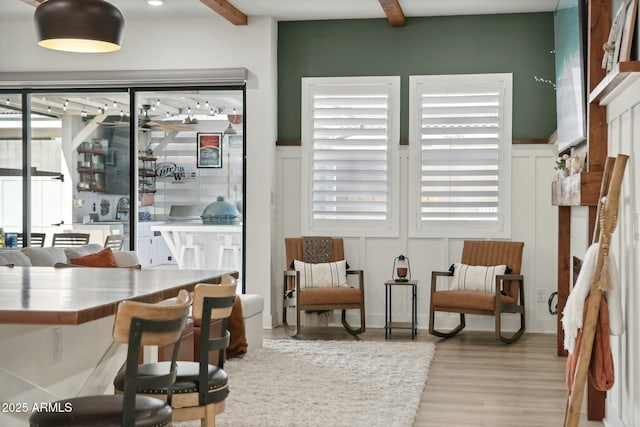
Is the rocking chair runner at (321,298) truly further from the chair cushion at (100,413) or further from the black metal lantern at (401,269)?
the chair cushion at (100,413)

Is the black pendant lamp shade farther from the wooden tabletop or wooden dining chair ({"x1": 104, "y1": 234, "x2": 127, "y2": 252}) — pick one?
wooden dining chair ({"x1": 104, "y1": 234, "x2": 127, "y2": 252})

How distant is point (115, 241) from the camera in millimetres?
8758

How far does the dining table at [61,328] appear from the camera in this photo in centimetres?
265

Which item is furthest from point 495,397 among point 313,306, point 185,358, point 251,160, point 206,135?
point 206,135

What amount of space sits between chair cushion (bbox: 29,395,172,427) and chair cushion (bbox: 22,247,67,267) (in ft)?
13.7

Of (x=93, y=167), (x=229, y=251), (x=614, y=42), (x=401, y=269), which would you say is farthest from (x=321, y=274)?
(x=614, y=42)

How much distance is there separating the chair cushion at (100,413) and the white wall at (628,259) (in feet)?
7.03

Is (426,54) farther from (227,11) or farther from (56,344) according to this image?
(56,344)

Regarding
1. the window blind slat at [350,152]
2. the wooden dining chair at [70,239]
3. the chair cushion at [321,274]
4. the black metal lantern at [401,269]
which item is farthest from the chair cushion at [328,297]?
the wooden dining chair at [70,239]

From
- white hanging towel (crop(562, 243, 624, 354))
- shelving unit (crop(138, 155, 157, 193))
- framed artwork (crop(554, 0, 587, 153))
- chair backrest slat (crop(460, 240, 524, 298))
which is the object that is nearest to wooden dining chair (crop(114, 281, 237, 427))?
white hanging towel (crop(562, 243, 624, 354))

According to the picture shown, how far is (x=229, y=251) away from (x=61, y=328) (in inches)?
201

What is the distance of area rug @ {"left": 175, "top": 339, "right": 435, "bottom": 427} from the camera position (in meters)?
4.75

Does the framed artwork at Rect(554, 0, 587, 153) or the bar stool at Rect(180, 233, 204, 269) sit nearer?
the framed artwork at Rect(554, 0, 587, 153)

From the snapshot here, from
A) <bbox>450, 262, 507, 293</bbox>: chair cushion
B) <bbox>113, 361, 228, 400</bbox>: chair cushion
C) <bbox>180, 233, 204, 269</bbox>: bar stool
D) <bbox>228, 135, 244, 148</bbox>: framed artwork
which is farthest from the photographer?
<bbox>180, 233, 204, 269</bbox>: bar stool
